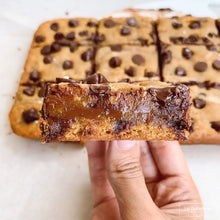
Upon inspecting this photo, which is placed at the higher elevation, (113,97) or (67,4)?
(67,4)

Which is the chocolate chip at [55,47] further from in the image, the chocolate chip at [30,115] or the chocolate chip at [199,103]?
the chocolate chip at [199,103]

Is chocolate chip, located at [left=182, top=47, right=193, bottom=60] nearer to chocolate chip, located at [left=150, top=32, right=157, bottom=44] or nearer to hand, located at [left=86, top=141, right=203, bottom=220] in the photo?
chocolate chip, located at [left=150, top=32, right=157, bottom=44]

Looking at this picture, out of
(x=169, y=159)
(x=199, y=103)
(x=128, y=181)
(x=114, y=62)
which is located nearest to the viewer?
(x=128, y=181)

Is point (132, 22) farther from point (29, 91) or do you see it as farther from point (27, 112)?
point (27, 112)

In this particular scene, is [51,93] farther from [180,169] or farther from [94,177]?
[180,169]

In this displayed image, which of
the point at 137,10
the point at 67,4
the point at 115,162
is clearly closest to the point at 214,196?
the point at 115,162

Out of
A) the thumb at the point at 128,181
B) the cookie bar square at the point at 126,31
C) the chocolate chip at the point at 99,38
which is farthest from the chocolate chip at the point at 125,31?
the thumb at the point at 128,181

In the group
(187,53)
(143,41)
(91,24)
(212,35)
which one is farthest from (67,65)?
(212,35)
